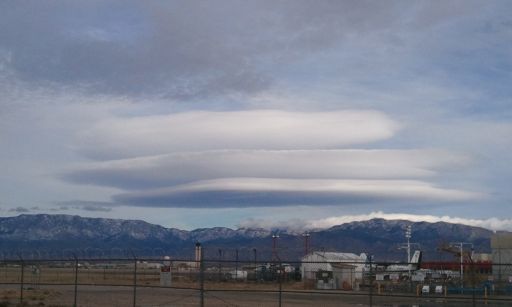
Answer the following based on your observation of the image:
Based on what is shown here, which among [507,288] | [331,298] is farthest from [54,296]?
[507,288]

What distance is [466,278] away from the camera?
84875 millimetres

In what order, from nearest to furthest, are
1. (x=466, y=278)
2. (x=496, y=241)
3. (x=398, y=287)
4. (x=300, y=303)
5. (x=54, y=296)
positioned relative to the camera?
(x=300, y=303) < (x=54, y=296) < (x=398, y=287) < (x=466, y=278) < (x=496, y=241)

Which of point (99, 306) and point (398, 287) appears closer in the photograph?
point (99, 306)

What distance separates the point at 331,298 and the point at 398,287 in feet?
61.1

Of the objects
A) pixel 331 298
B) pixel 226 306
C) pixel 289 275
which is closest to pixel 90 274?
pixel 289 275

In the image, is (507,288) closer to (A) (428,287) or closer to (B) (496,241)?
(A) (428,287)

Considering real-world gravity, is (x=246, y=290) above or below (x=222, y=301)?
above

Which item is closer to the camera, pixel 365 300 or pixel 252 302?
pixel 252 302

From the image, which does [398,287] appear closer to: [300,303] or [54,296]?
[300,303]

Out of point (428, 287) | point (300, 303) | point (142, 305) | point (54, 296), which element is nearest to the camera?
point (142, 305)

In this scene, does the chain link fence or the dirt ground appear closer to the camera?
the chain link fence

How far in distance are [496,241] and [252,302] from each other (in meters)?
59.5

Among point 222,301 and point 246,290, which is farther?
point 222,301

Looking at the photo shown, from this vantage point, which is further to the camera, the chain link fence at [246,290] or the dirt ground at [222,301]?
the dirt ground at [222,301]
